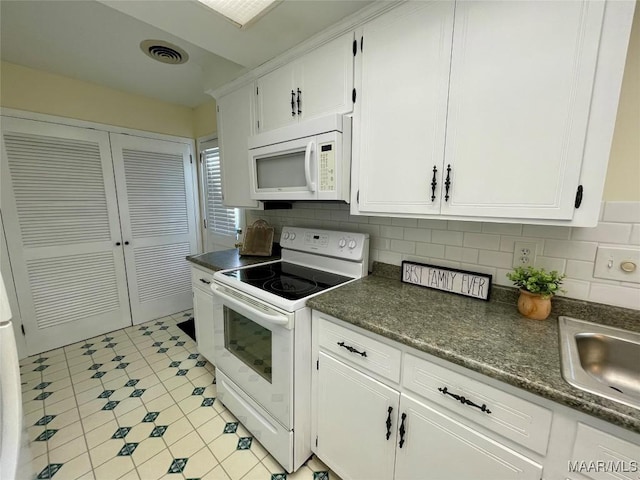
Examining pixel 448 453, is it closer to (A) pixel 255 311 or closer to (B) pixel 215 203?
(A) pixel 255 311

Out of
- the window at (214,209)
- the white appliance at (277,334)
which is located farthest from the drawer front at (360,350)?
the window at (214,209)

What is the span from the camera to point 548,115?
2.84 feet

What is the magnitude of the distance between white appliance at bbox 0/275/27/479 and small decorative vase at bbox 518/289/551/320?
1611 millimetres

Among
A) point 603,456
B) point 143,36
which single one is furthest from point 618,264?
point 143,36

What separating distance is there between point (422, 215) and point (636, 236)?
741 mm

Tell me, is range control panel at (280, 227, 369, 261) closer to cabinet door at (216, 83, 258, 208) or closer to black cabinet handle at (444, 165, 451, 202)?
cabinet door at (216, 83, 258, 208)

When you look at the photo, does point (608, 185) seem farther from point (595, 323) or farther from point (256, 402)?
point (256, 402)

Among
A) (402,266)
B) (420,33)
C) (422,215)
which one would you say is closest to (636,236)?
(422,215)

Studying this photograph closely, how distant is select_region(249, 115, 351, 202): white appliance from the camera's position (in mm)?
1337

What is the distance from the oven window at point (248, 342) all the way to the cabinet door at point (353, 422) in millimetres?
301

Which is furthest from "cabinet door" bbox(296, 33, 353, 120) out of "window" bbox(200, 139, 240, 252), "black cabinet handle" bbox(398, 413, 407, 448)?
"window" bbox(200, 139, 240, 252)

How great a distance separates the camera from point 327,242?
175 cm

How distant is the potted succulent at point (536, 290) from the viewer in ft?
3.41

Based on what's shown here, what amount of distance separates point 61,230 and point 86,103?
1166 mm
